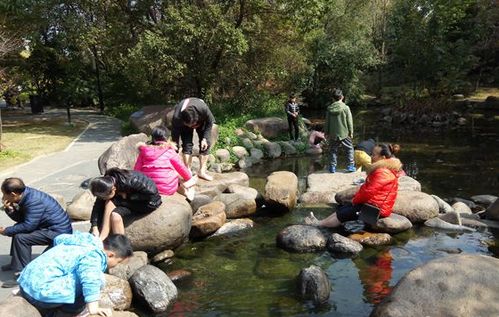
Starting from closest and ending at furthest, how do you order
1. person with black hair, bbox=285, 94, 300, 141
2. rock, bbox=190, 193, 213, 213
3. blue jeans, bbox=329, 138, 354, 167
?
rock, bbox=190, 193, 213, 213 < blue jeans, bbox=329, 138, 354, 167 < person with black hair, bbox=285, 94, 300, 141

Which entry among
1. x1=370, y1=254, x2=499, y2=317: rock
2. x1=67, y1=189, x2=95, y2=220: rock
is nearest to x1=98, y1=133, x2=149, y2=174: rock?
x1=67, y1=189, x2=95, y2=220: rock

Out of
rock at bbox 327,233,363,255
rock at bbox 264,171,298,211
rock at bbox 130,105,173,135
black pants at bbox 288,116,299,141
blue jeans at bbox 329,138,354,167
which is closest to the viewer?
rock at bbox 327,233,363,255

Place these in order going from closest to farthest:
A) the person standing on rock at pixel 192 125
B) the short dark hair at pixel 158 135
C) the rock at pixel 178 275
→ the rock at pixel 178 275 → the short dark hair at pixel 158 135 → the person standing on rock at pixel 192 125

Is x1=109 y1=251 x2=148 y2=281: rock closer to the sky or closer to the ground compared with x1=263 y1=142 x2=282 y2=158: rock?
closer to the sky

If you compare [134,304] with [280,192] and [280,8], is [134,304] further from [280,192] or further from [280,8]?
[280,8]

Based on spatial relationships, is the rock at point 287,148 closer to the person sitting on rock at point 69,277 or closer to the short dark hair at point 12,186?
the short dark hair at point 12,186

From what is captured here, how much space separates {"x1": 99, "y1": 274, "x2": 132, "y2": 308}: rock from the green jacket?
6670mm

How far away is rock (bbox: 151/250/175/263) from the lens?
23.1ft

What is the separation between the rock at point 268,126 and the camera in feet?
58.3

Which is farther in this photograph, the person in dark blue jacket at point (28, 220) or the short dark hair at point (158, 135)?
the short dark hair at point (158, 135)

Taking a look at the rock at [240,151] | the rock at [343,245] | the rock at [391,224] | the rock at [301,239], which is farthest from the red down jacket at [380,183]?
the rock at [240,151]

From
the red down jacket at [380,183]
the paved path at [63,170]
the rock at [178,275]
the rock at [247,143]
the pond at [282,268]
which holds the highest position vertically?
the red down jacket at [380,183]

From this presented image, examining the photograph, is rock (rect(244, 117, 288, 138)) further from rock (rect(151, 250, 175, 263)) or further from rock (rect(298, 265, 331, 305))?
rock (rect(298, 265, 331, 305))

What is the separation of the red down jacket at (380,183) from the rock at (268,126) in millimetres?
10340
